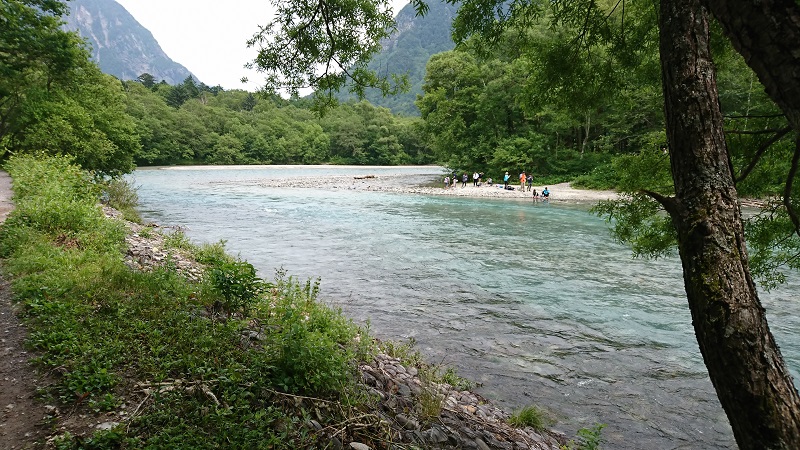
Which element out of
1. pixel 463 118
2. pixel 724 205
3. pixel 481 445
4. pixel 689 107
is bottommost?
pixel 481 445

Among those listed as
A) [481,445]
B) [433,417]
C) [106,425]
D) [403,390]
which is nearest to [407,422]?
[433,417]

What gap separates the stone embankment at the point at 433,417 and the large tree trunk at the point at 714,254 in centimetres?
266

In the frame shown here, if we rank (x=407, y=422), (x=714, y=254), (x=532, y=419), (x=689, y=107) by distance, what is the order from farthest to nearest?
(x=532, y=419)
(x=407, y=422)
(x=689, y=107)
(x=714, y=254)

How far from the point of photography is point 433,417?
468 centimetres

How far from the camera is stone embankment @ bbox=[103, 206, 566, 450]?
4257 millimetres

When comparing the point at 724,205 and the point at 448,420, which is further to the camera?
the point at 448,420

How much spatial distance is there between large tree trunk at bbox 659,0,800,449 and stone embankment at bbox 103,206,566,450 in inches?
105

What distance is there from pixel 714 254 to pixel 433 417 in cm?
323

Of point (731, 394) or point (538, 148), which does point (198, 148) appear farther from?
point (731, 394)

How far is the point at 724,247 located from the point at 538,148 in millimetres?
43963

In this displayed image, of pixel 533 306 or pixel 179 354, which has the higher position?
pixel 179 354

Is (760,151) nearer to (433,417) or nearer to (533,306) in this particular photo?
(433,417)

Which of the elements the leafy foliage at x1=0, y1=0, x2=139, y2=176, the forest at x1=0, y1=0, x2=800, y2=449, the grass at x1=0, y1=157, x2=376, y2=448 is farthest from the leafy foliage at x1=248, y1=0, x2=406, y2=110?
the leafy foliage at x1=0, y1=0, x2=139, y2=176

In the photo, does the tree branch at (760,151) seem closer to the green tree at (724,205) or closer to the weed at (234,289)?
the green tree at (724,205)
